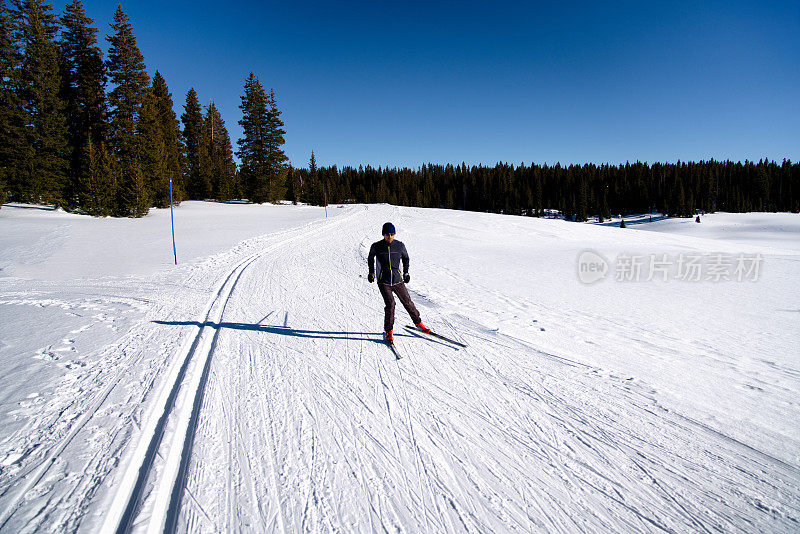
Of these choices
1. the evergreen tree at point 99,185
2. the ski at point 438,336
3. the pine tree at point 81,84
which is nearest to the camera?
the ski at point 438,336

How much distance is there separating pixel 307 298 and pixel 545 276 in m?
8.16

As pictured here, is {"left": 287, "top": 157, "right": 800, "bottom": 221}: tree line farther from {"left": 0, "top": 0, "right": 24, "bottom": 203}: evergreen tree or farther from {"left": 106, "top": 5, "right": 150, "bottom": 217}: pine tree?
{"left": 0, "top": 0, "right": 24, "bottom": 203}: evergreen tree

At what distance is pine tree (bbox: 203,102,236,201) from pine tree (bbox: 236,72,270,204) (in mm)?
3837

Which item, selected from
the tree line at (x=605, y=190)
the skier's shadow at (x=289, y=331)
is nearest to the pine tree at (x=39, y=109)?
the skier's shadow at (x=289, y=331)

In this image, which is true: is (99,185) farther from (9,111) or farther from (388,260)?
(388,260)

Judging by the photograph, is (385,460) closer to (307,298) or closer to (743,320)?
(307,298)

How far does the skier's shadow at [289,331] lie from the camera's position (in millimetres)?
5910

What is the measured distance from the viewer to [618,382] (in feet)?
14.3

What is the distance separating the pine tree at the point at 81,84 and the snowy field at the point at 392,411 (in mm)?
25038

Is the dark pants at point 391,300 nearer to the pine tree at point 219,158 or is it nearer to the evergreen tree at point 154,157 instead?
the evergreen tree at point 154,157

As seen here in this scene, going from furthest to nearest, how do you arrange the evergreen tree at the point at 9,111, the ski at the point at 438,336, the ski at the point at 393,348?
the evergreen tree at the point at 9,111, the ski at the point at 438,336, the ski at the point at 393,348

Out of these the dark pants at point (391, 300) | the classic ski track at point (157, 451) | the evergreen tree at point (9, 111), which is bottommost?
the classic ski track at point (157, 451)

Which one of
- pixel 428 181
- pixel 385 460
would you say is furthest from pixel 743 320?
pixel 428 181

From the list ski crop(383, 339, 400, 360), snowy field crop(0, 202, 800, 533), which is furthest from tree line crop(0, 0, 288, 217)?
ski crop(383, 339, 400, 360)
